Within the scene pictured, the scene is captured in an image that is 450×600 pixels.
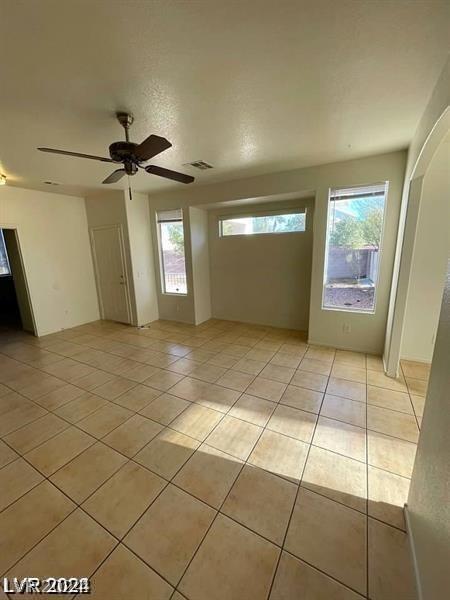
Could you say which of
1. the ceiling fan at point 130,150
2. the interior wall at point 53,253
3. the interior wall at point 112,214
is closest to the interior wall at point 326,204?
the interior wall at point 112,214

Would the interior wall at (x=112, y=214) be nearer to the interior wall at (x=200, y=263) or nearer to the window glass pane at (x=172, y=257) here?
the window glass pane at (x=172, y=257)

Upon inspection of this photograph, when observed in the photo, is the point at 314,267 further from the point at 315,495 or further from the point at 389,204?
the point at 315,495

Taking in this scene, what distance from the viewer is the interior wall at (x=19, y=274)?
4.31 m

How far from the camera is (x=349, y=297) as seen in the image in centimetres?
359

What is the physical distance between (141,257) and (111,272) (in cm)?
76

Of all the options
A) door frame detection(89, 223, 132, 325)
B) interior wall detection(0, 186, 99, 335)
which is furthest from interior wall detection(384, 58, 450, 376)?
interior wall detection(0, 186, 99, 335)

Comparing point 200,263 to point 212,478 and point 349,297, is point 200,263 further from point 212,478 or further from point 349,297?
point 212,478

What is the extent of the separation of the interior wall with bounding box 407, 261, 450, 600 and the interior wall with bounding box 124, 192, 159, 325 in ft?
15.1

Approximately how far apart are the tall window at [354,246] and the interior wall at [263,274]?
65cm

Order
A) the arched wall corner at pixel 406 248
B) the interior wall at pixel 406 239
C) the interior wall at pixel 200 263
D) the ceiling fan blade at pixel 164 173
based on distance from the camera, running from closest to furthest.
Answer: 1. the interior wall at pixel 406 239
2. the arched wall corner at pixel 406 248
3. the ceiling fan blade at pixel 164 173
4. the interior wall at pixel 200 263

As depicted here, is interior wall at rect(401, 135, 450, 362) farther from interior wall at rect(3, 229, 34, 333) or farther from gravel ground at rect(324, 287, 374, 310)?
interior wall at rect(3, 229, 34, 333)

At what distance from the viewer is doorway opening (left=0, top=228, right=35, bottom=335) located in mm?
4348

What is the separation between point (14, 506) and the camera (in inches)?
60.9

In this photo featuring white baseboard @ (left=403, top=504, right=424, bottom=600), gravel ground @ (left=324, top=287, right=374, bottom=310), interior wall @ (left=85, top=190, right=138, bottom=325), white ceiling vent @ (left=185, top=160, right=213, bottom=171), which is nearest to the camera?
white baseboard @ (left=403, top=504, right=424, bottom=600)
